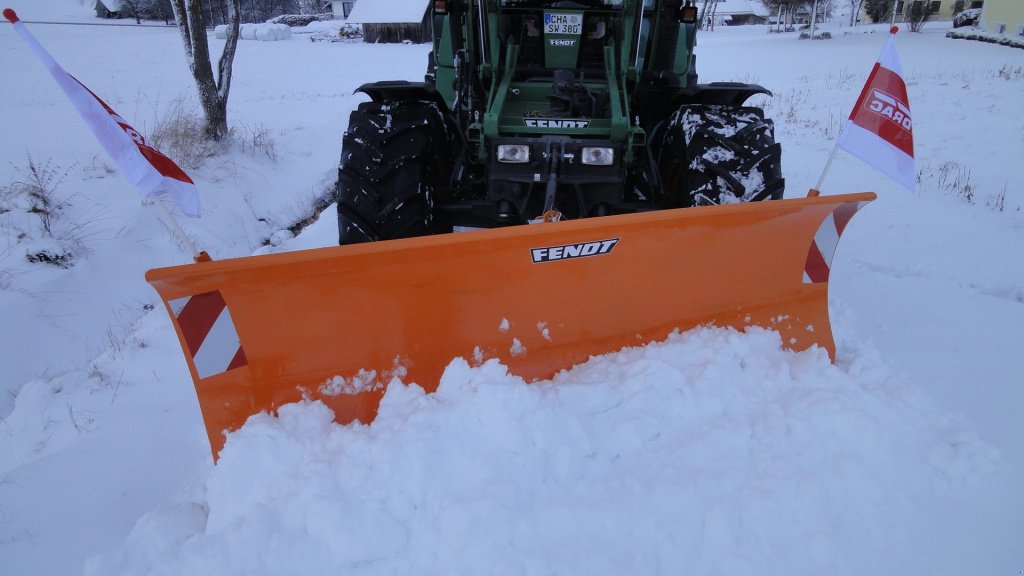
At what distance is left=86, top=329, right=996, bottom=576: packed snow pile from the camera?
5.87 ft

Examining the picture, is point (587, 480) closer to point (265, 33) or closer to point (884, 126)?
point (884, 126)

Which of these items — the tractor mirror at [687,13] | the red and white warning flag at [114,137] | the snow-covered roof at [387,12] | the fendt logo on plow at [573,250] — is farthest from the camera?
the snow-covered roof at [387,12]

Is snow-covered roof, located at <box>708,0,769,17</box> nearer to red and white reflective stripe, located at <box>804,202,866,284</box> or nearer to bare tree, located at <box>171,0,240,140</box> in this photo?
bare tree, located at <box>171,0,240,140</box>

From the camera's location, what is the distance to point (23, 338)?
3.51m

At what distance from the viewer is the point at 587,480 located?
202 centimetres

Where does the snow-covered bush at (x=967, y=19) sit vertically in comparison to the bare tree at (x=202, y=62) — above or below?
above

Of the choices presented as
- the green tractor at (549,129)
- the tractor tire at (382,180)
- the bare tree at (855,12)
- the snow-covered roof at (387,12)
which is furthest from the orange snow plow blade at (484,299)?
the bare tree at (855,12)

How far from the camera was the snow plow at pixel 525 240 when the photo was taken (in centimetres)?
216

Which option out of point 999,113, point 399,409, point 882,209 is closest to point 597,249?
point 399,409

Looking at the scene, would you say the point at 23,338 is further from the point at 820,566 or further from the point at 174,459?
the point at 820,566

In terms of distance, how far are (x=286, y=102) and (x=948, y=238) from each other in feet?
38.7

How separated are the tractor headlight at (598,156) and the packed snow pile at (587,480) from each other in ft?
4.01

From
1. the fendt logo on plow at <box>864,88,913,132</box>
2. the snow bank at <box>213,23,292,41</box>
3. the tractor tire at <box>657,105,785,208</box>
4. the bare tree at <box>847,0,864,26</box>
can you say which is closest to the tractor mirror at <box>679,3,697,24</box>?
the tractor tire at <box>657,105,785,208</box>

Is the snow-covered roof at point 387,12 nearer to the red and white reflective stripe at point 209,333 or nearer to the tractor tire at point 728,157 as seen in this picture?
the tractor tire at point 728,157
